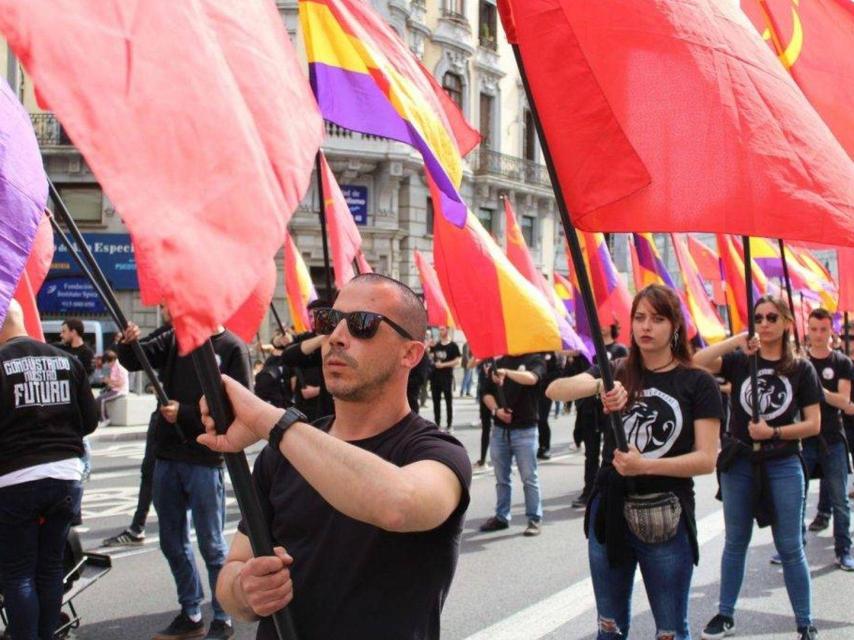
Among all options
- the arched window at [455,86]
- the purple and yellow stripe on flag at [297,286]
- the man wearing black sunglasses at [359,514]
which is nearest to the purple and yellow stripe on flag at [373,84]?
the man wearing black sunglasses at [359,514]

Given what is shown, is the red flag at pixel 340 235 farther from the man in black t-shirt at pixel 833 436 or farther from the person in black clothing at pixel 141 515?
the man in black t-shirt at pixel 833 436

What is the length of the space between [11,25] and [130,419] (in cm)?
1618

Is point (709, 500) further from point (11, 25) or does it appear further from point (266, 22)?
point (11, 25)

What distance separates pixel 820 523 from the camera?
8188 millimetres

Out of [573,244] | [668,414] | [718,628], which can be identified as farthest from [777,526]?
[573,244]

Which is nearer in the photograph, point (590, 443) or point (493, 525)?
point (493, 525)

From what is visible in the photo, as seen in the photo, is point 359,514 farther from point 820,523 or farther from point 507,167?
point 507,167

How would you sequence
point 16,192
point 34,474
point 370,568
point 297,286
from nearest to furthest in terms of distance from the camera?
point 370,568 < point 16,192 < point 34,474 < point 297,286

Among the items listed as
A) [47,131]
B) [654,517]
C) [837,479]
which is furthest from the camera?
[47,131]

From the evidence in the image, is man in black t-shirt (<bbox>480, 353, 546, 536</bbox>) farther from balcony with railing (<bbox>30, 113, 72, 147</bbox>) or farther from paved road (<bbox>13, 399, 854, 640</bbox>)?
balcony with railing (<bbox>30, 113, 72, 147</bbox>)

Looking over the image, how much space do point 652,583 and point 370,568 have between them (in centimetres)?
205

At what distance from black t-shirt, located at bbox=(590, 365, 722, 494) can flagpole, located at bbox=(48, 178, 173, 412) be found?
2.18 m

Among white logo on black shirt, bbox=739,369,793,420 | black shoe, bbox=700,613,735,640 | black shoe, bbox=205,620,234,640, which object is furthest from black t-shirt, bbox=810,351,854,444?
black shoe, bbox=205,620,234,640

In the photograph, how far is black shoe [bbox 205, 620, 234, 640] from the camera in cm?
517
